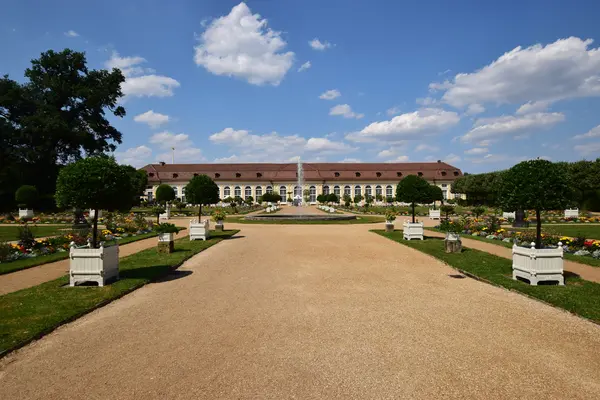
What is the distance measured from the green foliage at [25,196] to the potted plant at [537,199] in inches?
1451

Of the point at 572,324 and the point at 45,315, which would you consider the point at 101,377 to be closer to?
the point at 45,315

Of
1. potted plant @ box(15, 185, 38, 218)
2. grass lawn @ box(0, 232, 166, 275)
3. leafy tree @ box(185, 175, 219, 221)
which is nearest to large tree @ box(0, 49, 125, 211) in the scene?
potted plant @ box(15, 185, 38, 218)

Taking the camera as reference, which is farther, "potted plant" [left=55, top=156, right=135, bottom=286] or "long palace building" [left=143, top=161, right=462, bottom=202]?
"long palace building" [left=143, top=161, right=462, bottom=202]

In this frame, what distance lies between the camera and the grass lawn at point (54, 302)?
4570mm

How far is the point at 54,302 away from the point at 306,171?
240ft

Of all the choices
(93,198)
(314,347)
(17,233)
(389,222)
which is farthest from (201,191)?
(314,347)

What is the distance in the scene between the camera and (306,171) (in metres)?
78.5

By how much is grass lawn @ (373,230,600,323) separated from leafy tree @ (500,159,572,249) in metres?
1.16

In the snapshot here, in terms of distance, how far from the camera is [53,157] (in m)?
37.1

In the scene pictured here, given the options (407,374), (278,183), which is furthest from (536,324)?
(278,183)

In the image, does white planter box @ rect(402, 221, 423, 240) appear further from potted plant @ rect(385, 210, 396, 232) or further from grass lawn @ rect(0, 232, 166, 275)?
grass lawn @ rect(0, 232, 166, 275)

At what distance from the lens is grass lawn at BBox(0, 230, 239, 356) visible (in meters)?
4.57

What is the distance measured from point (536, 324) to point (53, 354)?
576cm

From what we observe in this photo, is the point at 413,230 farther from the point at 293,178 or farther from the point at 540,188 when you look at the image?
the point at 293,178
